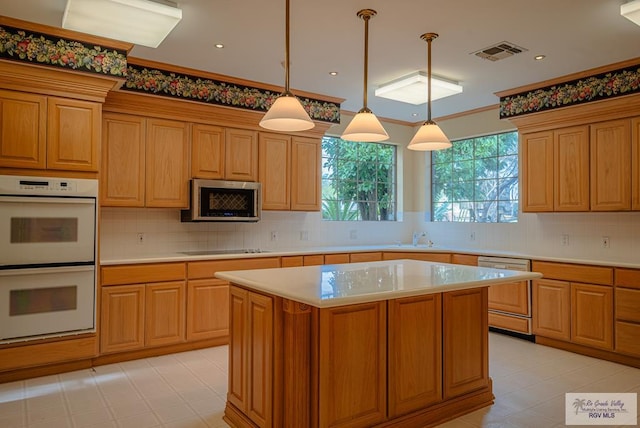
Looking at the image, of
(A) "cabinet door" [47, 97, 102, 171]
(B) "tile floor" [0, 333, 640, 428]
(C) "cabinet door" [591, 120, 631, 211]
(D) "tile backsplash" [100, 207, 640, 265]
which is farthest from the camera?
(D) "tile backsplash" [100, 207, 640, 265]

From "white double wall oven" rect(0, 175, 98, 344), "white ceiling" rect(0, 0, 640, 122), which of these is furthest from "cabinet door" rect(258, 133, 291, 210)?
"white double wall oven" rect(0, 175, 98, 344)

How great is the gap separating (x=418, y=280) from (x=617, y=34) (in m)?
2.51

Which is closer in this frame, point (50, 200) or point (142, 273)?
point (50, 200)

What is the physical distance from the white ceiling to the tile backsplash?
154 cm

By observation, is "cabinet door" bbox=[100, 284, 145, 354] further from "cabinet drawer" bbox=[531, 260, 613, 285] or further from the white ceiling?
"cabinet drawer" bbox=[531, 260, 613, 285]

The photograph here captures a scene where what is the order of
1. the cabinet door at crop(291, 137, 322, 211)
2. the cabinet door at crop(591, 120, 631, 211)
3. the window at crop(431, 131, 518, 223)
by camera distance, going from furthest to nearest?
the window at crop(431, 131, 518, 223), the cabinet door at crop(291, 137, 322, 211), the cabinet door at crop(591, 120, 631, 211)

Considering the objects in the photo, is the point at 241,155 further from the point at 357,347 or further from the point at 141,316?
the point at 357,347

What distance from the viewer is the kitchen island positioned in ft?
7.28

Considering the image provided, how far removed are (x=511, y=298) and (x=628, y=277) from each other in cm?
110

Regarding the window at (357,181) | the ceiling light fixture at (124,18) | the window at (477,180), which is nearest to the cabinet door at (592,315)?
the window at (477,180)

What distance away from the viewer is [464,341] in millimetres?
2840

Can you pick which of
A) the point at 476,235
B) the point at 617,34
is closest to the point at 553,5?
the point at 617,34

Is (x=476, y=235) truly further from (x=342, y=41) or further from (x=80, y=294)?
(x=80, y=294)

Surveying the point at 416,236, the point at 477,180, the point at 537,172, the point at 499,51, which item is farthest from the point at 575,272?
the point at 416,236
